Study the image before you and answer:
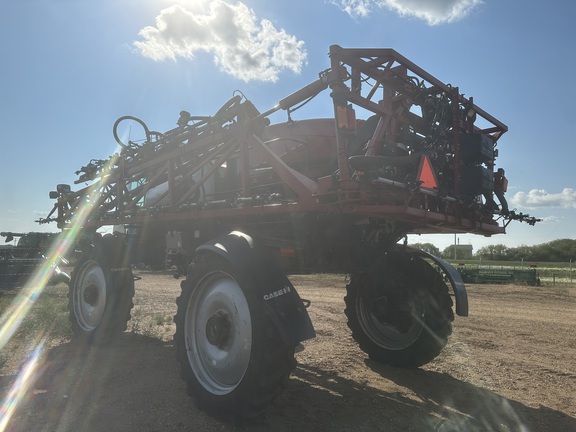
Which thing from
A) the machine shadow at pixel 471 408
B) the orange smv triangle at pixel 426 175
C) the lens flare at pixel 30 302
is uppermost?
the orange smv triangle at pixel 426 175

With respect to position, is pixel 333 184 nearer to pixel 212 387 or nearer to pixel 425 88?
pixel 425 88

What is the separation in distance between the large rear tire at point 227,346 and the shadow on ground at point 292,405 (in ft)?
0.71

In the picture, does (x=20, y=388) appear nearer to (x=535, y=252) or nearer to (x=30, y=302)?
(x=30, y=302)

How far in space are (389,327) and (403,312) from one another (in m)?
0.45

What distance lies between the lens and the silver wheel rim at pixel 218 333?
141 inches

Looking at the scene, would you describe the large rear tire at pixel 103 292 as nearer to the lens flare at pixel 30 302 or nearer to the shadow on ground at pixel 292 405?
the lens flare at pixel 30 302

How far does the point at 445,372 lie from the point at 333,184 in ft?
9.62

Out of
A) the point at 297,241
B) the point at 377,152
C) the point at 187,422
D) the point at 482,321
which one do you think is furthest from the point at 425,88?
the point at 482,321

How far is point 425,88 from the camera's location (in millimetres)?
4242

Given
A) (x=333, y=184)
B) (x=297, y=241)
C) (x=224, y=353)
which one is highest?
(x=333, y=184)

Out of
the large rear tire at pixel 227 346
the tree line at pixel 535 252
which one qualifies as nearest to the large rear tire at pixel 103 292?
the large rear tire at pixel 227 346

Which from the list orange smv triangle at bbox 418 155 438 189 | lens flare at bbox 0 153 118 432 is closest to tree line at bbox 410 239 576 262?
lens flare at bbox 0 153 118 432

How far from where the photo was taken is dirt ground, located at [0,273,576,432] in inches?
138

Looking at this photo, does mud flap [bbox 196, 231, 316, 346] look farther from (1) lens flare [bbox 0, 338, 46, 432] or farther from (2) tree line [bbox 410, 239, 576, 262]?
(2) tree line [bbox 410, 239, 576, 262]
